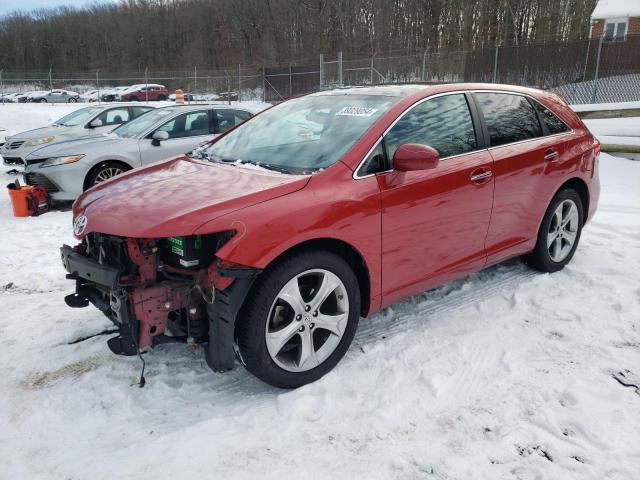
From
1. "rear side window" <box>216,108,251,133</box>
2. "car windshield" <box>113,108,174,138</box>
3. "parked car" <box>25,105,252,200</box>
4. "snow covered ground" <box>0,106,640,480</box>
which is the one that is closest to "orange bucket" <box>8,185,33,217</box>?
"parked car" <box>25,105,252,200</box>

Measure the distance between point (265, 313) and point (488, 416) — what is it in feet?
4.34

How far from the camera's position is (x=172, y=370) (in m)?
3.19

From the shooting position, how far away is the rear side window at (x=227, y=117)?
8.52 meters

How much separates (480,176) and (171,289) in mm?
2270

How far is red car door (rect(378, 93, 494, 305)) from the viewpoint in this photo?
320 cm

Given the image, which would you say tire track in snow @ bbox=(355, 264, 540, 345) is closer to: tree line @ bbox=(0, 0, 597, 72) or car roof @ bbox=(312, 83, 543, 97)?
car roof @ bbox=(312, 83, 543, 97)

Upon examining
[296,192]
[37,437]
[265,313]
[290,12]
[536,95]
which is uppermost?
[290,12]

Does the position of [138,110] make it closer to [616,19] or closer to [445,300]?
[445,300]

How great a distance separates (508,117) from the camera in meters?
4.05

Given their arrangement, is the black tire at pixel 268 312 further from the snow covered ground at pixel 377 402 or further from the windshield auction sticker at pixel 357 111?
the windshield auction sticker at pixel 357 111

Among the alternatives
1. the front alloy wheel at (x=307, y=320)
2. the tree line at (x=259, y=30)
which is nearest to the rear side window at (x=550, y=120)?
the front alloy wheel at (x=307, y=320)

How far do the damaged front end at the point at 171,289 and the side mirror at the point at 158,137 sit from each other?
16.7ft

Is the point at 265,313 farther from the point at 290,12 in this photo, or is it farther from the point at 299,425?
the point at 290,12

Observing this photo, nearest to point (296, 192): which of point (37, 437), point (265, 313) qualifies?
point (265, 313)
